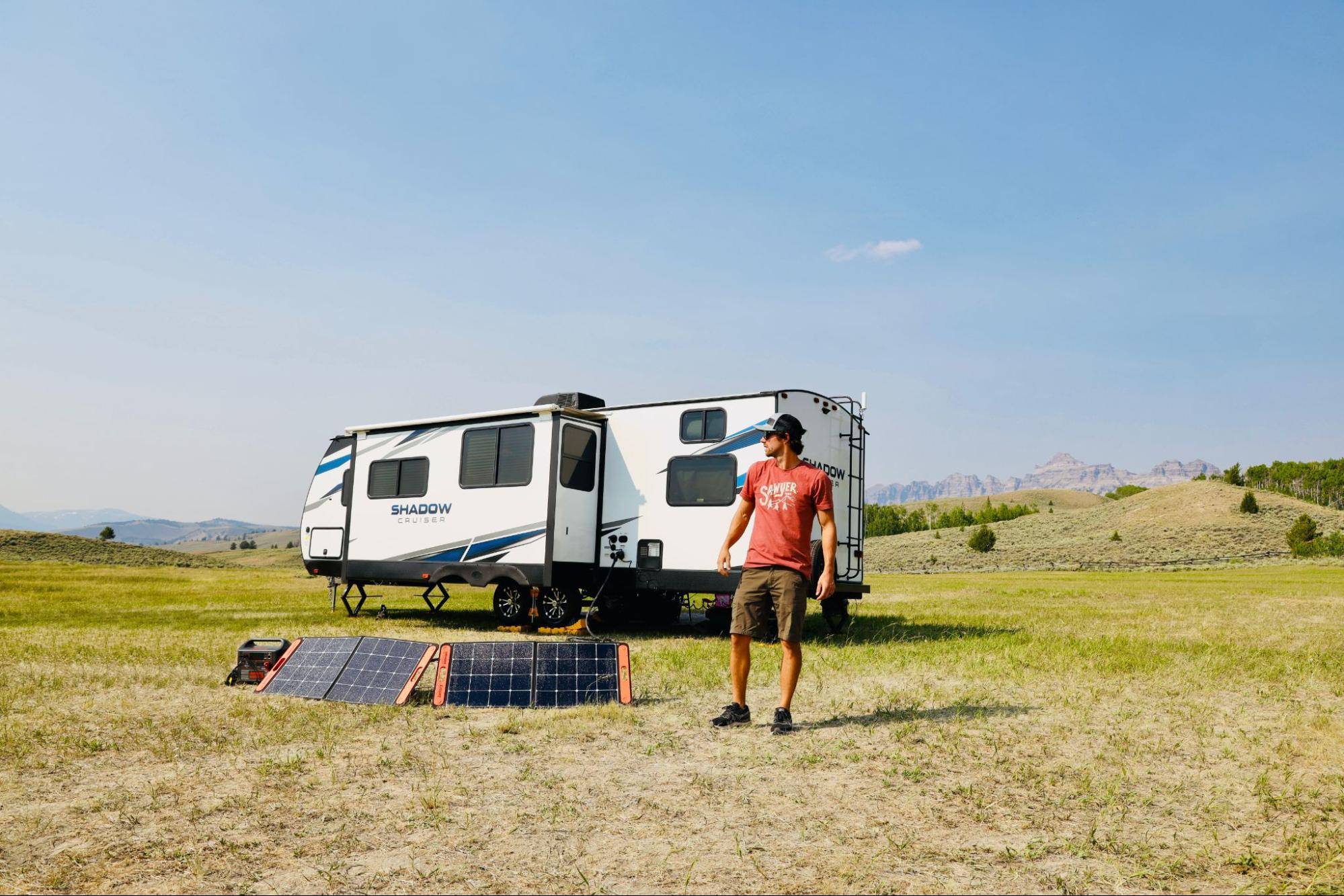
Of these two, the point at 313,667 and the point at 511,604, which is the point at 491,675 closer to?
the point at 313,667

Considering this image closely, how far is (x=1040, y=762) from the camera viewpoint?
218 inches

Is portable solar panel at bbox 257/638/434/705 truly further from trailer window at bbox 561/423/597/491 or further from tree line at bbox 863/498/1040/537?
tree line at bbox 863/498/1040/537

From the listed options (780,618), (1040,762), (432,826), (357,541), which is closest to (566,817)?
(432,826)

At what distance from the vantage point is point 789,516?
648 cm

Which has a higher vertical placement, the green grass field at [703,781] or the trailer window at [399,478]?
the trailer window at [399,478]

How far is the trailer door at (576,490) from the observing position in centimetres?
1238

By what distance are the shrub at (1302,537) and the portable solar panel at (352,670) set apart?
2578 inches

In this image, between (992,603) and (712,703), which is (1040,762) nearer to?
(712,703)

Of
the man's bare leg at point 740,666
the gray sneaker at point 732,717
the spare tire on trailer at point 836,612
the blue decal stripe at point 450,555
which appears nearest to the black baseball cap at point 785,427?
the man's bare leg at point 740,666

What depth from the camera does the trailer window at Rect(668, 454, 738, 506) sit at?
11.8 meters

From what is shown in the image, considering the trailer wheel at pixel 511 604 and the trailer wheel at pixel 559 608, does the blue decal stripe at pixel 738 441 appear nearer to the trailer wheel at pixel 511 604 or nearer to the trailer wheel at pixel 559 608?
the trailer wheel at pixel 559 608

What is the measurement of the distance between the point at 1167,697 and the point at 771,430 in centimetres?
450

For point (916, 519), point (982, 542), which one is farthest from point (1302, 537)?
point (916, 519)

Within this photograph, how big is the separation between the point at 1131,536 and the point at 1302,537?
13.4 m
